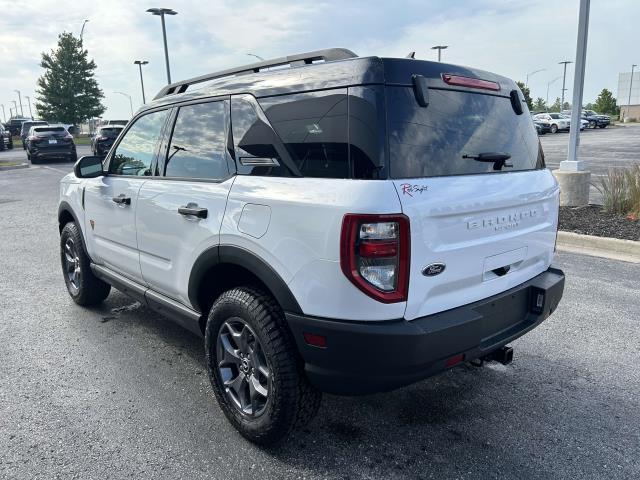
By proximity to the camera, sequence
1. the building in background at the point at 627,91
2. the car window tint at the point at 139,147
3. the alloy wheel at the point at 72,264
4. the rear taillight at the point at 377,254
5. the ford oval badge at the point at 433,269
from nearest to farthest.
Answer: the rear taillight at the point at 377,254 < the ford oval badge at the point at 433,269 < the car window tint at the point at 139,147 < the alloy wheel at the point at 72,264 < the building in background at the point at 627,91

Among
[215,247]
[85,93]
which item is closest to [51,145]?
[215,247]

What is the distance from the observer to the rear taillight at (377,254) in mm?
2158

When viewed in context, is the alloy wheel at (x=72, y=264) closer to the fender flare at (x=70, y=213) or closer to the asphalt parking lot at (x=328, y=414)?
the fender flare at (x=70, y=213)

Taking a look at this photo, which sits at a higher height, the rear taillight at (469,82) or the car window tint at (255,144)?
the rear taillight at (469,82)

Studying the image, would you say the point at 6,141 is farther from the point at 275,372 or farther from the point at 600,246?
the point at 275,372

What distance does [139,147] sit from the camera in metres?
3.85

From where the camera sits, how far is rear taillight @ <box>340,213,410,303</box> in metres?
2.16

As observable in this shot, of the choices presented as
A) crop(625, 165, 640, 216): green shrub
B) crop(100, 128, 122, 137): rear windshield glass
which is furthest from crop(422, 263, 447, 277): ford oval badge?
crop(100, 128, 122, 137): rear windshield glass

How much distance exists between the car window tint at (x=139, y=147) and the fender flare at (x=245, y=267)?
1.03 m

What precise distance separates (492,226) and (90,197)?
326 centimetres

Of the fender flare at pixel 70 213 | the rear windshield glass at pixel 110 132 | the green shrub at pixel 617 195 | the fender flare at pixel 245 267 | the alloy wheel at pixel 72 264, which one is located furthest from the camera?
the rear windshield glass at pixel 110 132

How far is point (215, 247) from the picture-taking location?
2.80 meters

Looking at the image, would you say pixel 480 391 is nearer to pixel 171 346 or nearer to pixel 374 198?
pixel 374 198

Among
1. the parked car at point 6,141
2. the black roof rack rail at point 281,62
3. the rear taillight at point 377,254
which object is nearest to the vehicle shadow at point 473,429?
the rear taillight at point 377,254
